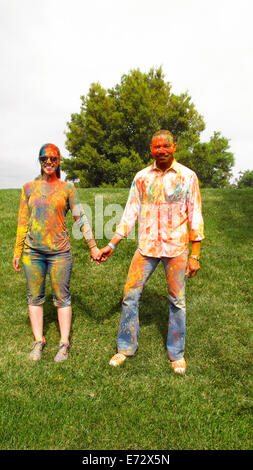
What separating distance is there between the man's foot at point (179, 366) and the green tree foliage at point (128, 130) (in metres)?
21.8

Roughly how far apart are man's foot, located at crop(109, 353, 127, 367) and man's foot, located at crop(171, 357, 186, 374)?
579 millimetres

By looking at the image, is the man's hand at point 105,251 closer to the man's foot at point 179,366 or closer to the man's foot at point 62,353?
the man's foot at point 62,353

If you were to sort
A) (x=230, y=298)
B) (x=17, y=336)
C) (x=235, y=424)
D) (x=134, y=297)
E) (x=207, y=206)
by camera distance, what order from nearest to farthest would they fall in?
(x=235, y=424)
(x=134, y=297)
(x=17, y=336)
(x=230, y=298)
(x=207, y=206)

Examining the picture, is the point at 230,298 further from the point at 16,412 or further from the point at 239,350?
the point at 16,412

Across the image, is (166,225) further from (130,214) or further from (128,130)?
(128,130)

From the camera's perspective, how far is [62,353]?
395 centimetres

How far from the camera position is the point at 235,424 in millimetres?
3062

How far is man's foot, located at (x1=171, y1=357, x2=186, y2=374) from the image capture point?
3754 millimetres

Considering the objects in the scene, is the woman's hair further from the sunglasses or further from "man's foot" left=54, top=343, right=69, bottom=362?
"man's foot" left=54, top=343, right=69, bottom=362

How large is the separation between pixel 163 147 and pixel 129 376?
2.50 meters

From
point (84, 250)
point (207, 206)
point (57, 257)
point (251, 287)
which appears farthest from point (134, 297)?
point (207, 206)

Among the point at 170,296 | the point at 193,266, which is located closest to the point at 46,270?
the point at 170,296

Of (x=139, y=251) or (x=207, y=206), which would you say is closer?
(x=139, y=251)
